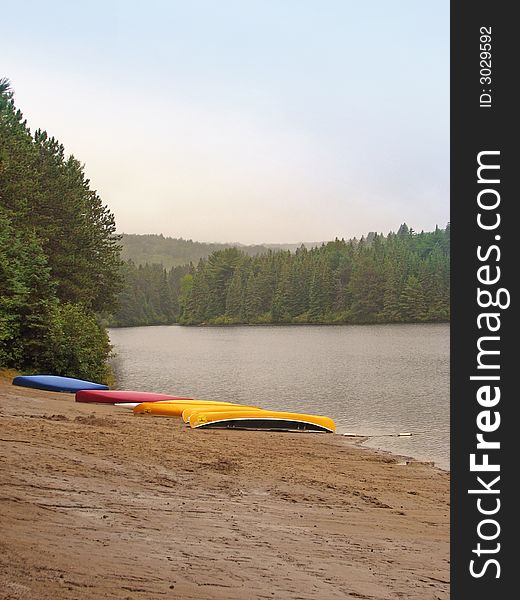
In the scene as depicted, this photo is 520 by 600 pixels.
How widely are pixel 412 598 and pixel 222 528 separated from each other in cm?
217

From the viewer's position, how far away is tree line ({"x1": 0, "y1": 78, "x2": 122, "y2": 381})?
25.6 metres

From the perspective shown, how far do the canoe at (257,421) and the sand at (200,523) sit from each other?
13.1 feet

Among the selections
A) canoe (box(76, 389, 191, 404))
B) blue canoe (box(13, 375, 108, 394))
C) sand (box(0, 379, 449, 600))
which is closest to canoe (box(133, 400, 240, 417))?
canoe (box(76, 389, 191, 404))

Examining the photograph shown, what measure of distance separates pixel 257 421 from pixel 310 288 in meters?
113

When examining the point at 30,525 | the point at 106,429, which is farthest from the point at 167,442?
the point at 30,525

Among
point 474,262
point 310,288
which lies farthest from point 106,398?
point 310,288

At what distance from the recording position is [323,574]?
6184mm

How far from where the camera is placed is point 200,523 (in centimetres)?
742

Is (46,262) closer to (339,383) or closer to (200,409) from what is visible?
(200,409)

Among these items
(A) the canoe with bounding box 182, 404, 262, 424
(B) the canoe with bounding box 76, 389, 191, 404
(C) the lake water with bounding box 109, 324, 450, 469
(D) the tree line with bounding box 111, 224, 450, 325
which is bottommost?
(C) the lake water with bounding box 109, 324, 450, 469

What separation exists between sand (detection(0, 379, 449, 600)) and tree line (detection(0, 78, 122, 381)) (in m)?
12.7

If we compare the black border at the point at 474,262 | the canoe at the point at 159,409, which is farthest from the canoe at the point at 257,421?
the black border at the point at 474,262

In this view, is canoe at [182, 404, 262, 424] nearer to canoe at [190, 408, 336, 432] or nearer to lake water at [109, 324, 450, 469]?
canoe at [190, 408, 336, 432]

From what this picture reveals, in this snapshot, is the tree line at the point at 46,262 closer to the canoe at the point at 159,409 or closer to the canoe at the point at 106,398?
the canoe at the point at 106,398
